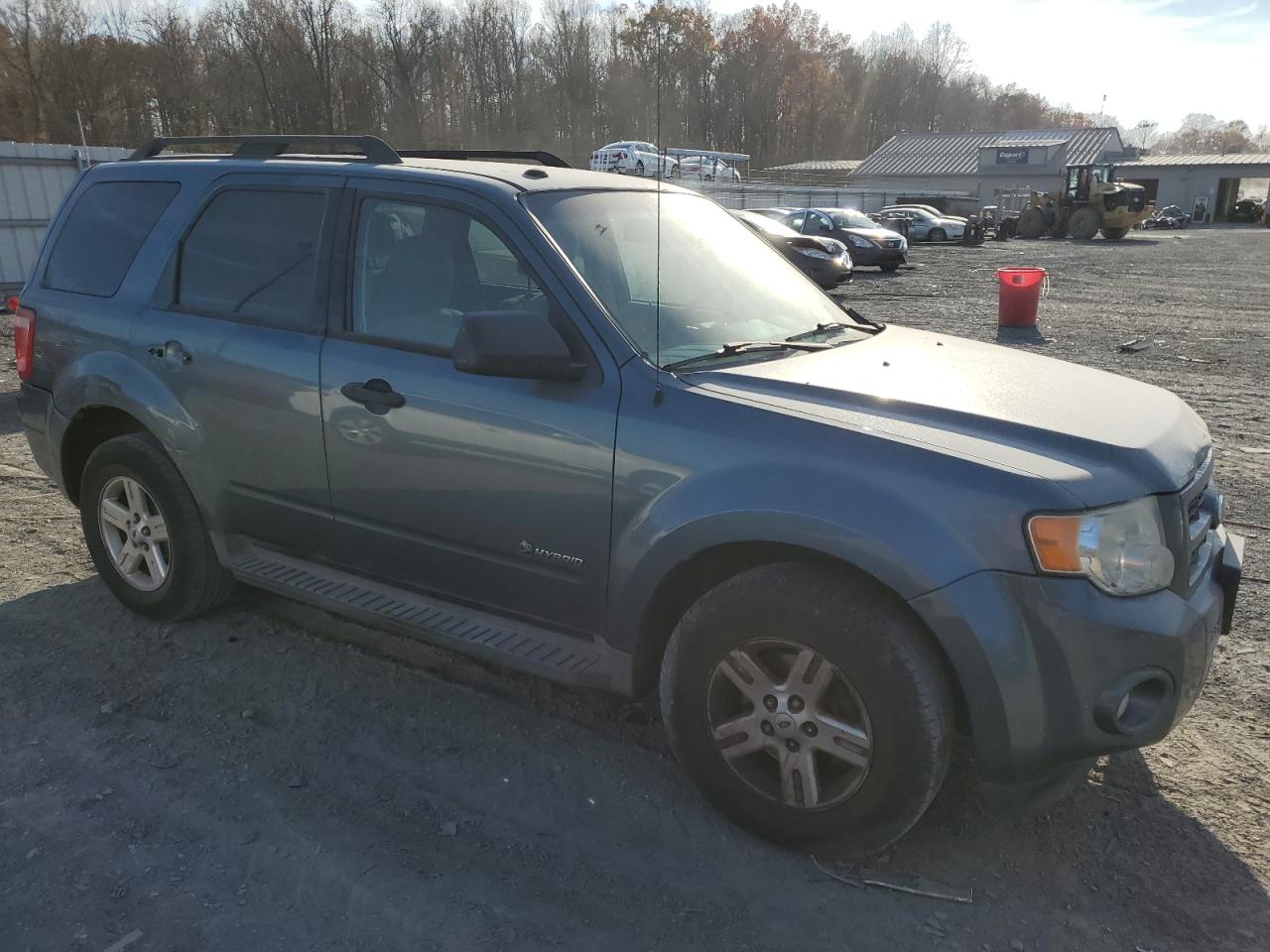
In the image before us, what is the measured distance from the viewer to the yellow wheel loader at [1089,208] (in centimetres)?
3819

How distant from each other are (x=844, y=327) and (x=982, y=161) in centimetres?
7156

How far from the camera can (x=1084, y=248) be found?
34156 millimetres

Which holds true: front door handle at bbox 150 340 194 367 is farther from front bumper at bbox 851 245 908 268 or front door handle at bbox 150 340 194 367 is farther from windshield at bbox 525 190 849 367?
front bumper at bbox 851 245 908 268

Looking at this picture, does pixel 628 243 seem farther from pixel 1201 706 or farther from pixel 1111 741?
pixel 1201 706

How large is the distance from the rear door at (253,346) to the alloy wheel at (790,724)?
171cm

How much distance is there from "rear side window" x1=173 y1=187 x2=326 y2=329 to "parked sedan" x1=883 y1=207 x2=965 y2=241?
3790cm

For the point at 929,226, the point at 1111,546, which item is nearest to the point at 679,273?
the point at 1111,546

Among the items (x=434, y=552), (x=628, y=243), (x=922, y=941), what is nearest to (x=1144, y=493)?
(x=922, y=941)

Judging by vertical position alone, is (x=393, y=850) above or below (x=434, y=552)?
below

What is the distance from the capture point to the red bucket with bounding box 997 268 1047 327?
44.4 feet

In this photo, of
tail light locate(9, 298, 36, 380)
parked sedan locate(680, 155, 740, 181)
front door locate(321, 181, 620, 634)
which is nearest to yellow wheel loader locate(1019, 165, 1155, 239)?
parked sedan locate(680, 155, 740, 181)

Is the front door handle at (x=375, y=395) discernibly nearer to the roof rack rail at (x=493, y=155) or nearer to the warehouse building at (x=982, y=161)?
the roof rack rail at (x=493, y=155)

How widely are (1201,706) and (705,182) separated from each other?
42193 millimetres

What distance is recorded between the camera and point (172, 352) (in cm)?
383
